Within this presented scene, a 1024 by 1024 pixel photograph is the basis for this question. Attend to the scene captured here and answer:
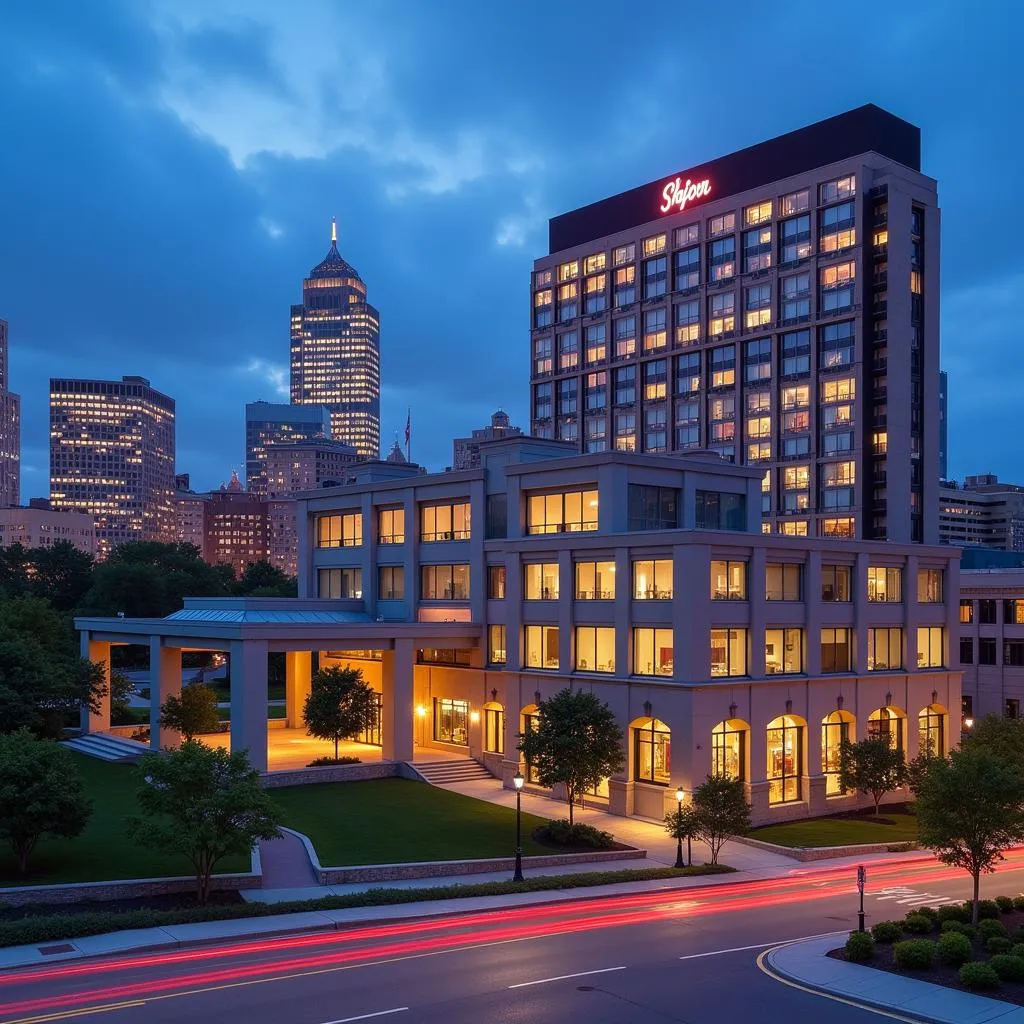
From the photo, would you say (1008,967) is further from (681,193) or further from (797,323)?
(681,193)

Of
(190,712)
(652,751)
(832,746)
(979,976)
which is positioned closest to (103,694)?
(190,712)

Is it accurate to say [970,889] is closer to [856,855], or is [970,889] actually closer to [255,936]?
[856,855]

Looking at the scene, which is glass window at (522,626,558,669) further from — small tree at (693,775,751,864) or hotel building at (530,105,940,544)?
hotel building at (530,105,940,544)

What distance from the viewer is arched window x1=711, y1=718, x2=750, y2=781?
1986 inches

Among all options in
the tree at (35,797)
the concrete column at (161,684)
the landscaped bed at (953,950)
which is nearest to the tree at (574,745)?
the landscaped bed at (953,950)

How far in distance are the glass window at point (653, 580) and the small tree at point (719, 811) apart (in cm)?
1140

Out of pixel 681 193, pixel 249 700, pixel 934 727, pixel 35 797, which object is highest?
pixel 681 193

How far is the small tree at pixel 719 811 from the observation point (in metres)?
41.8

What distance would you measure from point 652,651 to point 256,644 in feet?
66.8

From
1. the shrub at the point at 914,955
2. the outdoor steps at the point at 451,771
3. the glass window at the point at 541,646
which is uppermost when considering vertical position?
the glass window at the point at 541,646

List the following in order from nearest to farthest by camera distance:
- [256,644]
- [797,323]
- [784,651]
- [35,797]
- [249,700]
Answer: [35,797] → [249,700] → [256,644] → [784,651] → [797,323]

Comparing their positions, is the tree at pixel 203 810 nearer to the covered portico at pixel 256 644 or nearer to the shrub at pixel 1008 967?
the covered portico at pixel 256 644

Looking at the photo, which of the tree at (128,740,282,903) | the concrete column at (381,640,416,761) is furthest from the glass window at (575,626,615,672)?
the tree at (128,740,282,903)

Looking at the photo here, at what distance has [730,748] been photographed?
5119 centimetres
